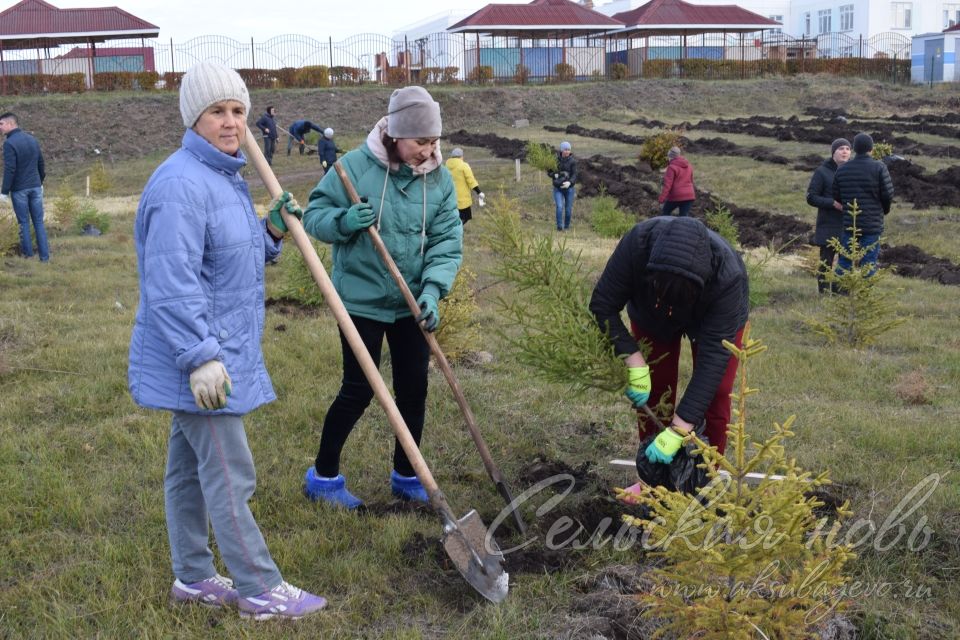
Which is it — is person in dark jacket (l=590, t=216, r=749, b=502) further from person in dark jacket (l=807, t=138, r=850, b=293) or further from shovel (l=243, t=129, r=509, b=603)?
person in dark jacket (l=807, t=138, r=850, b=293)

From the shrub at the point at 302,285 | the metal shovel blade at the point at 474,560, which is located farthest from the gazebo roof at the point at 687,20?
the metal shovel blade at the point at 474,560

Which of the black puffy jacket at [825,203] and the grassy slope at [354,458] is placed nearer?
the grassy slope at [354,458]

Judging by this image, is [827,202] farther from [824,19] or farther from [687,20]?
[824,19]

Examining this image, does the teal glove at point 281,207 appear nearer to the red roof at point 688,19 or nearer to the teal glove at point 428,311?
the teal glove at point 428,311

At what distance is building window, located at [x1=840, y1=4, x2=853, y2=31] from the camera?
193ft

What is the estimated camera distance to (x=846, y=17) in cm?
5962

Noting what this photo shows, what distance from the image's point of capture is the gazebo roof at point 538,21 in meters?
45.8

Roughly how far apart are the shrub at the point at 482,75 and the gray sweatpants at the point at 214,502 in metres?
40.3

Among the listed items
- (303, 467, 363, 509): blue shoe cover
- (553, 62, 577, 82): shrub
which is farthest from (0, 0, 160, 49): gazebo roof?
(303, 467, 363, 509): blue shoe cover

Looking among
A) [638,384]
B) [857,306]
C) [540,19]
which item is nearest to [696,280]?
[638,384]

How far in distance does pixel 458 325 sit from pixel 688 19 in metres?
45.9

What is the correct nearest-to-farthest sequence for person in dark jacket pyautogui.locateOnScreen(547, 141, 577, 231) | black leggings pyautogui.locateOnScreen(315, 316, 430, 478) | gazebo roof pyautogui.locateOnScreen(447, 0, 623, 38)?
black leggings pyautogui.locateOnScreen(315, 316, 430, 478)
person in dark jacket pyautogui.locateOnScreen(547, 141, 577, 231)
gazebo roof pyautogui.locateOnScreen(447, 0, 623, 38)

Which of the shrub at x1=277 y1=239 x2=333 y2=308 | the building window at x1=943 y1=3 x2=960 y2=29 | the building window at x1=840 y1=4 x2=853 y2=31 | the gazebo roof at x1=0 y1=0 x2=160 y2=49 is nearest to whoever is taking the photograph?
the shrub at x1=277 y1=239 x2=333 y2=308

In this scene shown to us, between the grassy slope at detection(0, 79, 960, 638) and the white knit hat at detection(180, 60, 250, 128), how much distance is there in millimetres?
1816
